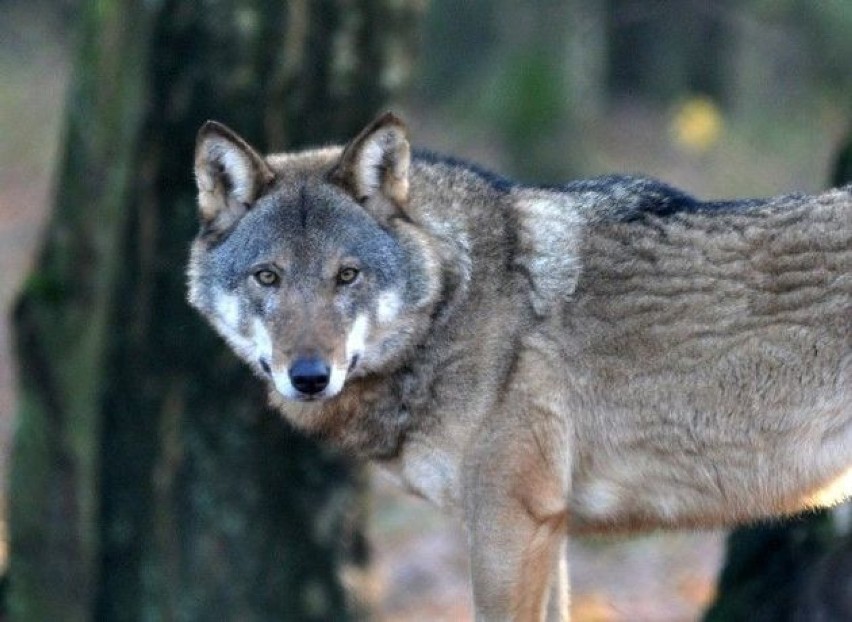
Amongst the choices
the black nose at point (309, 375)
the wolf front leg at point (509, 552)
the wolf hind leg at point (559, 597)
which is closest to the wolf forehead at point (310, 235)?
the black nose at point (309, 375)

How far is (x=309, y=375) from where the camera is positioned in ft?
19.6

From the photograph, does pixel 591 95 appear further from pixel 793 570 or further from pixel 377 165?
pixel 377 165

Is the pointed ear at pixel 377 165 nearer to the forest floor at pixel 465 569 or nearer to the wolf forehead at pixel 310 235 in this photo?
the wolf forehead at pixel 310 235

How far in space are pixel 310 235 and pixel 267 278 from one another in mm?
241

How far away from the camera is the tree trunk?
9.15 meters

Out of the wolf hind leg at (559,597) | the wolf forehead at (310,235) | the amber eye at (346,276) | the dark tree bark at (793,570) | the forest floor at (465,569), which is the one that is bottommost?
the forest floor at (465,569)

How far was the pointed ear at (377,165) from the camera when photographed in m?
6.31

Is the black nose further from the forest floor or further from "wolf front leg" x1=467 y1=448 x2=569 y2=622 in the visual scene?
the forest floor

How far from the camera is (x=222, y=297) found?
6465 millimetres

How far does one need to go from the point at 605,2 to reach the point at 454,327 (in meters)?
17.0

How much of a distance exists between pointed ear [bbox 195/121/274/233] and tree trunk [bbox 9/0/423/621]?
8.72 feet

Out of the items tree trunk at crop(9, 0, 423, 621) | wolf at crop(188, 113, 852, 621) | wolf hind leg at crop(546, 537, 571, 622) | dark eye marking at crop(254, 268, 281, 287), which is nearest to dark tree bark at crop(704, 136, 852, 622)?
wolf at crop(188, 113, 852, 621)

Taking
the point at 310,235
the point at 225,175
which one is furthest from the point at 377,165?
the point at 225,175

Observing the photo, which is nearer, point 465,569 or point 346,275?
point 346,275
